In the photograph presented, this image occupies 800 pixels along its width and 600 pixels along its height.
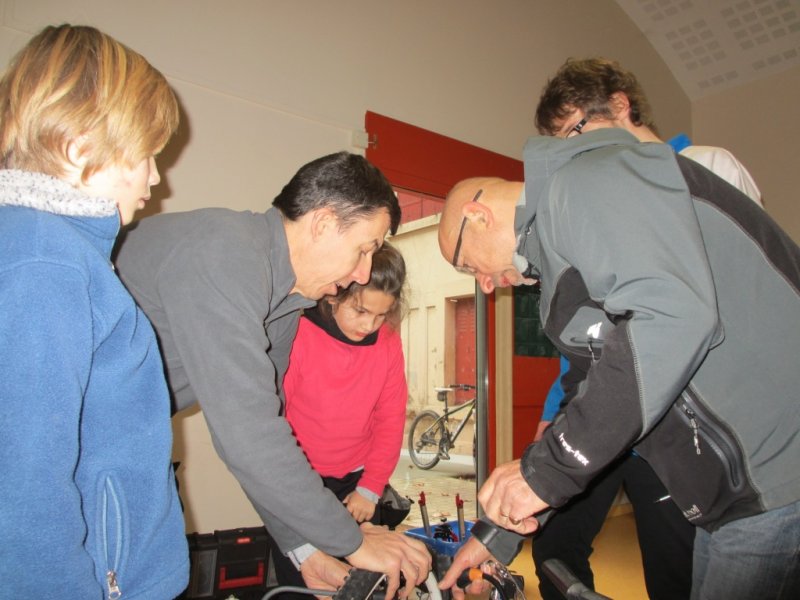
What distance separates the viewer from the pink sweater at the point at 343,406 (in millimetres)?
1826

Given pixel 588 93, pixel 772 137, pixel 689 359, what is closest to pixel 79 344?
pixel 689 359

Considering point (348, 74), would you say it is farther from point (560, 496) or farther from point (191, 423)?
point (560, 496)

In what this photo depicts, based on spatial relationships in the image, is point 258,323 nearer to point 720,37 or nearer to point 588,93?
point 588,93

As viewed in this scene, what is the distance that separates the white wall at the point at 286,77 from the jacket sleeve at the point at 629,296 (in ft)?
6.29

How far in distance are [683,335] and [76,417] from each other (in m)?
0.83

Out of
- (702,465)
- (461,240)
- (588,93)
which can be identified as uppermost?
(588,93)

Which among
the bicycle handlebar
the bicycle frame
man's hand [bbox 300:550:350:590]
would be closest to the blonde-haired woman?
man's hand [bbox 300:550:350:590]

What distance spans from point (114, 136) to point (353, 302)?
116cm

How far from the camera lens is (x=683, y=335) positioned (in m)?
0.82

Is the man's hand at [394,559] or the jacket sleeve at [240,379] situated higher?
the jacket sleeve at [240,379]

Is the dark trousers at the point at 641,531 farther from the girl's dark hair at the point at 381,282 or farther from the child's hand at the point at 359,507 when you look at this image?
the girl's dark hair at the point at 381,282

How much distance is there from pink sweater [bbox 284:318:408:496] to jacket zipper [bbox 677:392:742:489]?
1124 mm

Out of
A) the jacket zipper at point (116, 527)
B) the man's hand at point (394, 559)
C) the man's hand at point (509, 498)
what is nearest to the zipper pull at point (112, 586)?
the jacket zipper at point (116, 527)

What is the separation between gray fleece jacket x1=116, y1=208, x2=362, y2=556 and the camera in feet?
3.25
